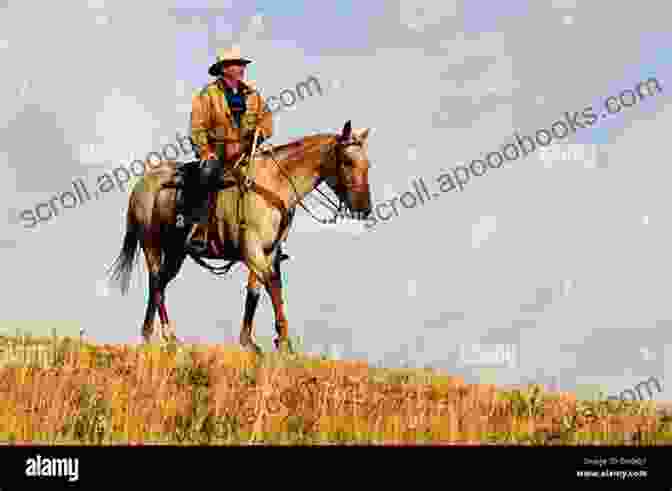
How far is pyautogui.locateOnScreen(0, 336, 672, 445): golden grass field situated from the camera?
339 inches

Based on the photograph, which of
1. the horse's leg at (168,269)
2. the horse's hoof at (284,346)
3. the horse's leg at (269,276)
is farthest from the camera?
the horse's leg at (168,269)

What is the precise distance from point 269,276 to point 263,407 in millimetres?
5423

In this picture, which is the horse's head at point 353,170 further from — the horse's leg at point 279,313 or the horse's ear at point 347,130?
the horse's leg at point 279,313

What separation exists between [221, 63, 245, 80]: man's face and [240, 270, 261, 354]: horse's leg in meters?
3.18

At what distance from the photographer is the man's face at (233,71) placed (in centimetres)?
1516

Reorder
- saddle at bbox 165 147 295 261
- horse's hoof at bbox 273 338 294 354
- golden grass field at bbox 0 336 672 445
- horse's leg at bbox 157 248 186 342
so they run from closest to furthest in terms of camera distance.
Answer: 1. golden grass field at bbox 0 336 672 445
2. horse's hoof at bbox 273 338 294 354
3. saddle at bbox 165 147 295 261
4. horse's leg at bbox 157 248 186 342

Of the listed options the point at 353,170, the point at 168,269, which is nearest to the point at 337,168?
the point at 353,170

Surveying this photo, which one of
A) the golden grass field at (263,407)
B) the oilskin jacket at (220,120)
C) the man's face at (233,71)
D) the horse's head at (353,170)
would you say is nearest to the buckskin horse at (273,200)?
the horse's head at (353,170)

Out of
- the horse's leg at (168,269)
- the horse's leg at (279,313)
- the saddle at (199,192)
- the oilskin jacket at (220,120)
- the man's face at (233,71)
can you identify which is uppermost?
the man's face at (233,71)

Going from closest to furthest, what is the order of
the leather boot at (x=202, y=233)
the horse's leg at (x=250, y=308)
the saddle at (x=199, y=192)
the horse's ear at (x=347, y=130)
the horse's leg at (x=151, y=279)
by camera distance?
the horse's ear at (x=347, y=130) → the horse's leg at (x=250, y=308) → the saddle at (x=199, y=192) → the leather boot at (x=202, y=233) → the horse's leg at (x=151, y=279)

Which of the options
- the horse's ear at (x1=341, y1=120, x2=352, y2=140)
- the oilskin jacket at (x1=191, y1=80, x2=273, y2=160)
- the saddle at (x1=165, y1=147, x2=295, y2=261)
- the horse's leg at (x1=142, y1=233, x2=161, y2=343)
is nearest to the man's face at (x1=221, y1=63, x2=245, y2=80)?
the oilskin jacket at (x1=191, y1=80, x2=273, y2=160)

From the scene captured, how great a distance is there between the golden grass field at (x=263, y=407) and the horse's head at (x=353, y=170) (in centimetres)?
262

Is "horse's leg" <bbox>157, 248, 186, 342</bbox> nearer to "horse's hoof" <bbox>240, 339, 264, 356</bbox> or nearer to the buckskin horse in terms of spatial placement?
the buckskin horse

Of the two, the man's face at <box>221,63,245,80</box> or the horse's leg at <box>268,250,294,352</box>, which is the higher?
the man's face at <box>221,63,245,80</box>
